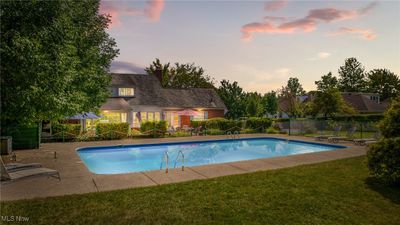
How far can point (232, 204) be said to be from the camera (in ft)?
19.8

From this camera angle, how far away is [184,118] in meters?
35.4

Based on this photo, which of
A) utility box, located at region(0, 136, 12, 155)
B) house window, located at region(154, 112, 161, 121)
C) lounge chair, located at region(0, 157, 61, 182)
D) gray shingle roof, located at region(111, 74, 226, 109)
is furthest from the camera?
gray shingle roof, located at region(111, 74, 226, 109)

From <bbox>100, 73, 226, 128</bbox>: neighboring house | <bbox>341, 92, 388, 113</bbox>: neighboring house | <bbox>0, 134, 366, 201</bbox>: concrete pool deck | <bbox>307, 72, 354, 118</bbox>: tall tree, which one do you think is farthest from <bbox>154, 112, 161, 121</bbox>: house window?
<bbox>341, 92, 388, 113</bbox>: neighboring house

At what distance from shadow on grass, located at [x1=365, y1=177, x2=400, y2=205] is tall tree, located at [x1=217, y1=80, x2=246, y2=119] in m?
30.1

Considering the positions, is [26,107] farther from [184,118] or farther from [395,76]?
[395,76]

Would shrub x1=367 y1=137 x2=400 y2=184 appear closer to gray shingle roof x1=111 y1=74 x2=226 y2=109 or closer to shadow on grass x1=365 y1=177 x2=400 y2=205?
shadow on grass x1=365 y1=177 x2=400 y2=205

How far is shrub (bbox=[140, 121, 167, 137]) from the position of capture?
2330cm

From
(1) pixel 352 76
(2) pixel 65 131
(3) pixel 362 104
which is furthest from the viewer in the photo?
(1) pixel 352 76

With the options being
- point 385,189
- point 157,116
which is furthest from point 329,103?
point 385,189

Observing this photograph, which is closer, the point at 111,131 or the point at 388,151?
the point at 388,151

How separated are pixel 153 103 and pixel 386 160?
28.5m

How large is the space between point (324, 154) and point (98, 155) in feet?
45.9

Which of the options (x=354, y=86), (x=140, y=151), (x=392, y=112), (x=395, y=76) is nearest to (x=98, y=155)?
(x=140, y=151)

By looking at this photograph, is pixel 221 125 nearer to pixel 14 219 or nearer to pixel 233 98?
pixel 233 98
